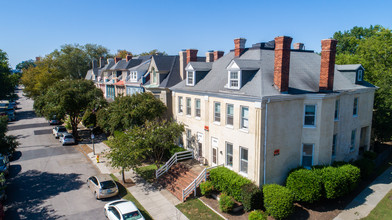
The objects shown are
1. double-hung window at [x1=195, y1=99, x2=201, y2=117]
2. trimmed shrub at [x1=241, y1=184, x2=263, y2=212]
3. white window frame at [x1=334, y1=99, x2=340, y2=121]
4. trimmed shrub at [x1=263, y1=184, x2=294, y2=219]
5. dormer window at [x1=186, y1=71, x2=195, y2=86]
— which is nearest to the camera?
trimmed shrub at [x1=263, y1=184, x2=294, y2=219]

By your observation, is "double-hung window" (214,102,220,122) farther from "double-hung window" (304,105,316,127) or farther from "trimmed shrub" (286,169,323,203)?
"trimmed shrub" (286,169,323,203)

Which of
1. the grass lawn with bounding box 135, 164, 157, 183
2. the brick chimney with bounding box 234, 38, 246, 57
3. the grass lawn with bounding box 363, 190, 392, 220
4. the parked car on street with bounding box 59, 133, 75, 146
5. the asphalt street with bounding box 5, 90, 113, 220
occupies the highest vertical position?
the brick chimney with bounding box 234, 38, 246, 57

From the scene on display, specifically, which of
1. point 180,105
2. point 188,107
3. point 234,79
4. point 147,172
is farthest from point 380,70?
point 147,172

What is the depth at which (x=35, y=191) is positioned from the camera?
71.1ft

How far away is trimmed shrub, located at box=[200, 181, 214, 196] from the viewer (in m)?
19.6

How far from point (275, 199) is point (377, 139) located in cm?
2104

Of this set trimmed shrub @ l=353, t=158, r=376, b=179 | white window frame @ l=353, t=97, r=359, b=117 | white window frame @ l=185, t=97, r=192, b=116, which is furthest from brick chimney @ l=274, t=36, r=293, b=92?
trimmed shrub @ l=353, t=158, r=376, b=179

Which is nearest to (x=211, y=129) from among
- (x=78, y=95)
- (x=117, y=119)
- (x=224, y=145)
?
(x=224, y=145)

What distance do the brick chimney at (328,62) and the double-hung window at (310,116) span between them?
6.77 ft

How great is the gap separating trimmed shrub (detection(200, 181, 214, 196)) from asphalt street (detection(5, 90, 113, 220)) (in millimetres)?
7352

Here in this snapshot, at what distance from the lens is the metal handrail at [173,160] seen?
23.4 m

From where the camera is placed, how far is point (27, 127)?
48531 mm

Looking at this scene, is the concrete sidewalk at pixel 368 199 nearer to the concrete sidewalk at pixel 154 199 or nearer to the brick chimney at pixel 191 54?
the concrete sidewalk at pixel 154 199

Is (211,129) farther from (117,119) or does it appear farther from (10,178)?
(10,178)
